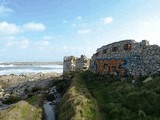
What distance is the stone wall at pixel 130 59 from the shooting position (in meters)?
41.5

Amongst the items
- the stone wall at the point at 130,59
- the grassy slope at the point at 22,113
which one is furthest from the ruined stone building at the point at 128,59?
the grassy slope at the point at 22,113

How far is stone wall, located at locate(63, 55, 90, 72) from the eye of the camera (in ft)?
281

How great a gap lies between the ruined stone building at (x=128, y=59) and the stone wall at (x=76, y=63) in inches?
925

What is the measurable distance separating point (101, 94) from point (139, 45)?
37.9 ft

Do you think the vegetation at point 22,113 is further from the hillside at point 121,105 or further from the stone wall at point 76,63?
the stone wall at point 76,63

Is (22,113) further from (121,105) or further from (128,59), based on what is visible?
(128,59)

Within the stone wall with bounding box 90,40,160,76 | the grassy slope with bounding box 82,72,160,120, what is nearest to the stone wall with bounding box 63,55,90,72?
the stone wall with bounding box 90,40,160,76

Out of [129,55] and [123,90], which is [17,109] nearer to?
[123,90]

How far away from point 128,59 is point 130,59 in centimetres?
48

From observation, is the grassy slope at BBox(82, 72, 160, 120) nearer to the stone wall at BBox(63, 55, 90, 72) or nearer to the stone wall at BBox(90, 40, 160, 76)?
the stone wall at BBox(90, 40, 160, 76)

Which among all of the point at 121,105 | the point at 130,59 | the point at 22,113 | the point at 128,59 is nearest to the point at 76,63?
the point at 128,59

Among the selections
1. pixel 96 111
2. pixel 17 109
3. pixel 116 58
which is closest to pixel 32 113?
pixel 17 109

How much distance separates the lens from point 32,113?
3500 cm

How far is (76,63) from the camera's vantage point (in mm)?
90562
